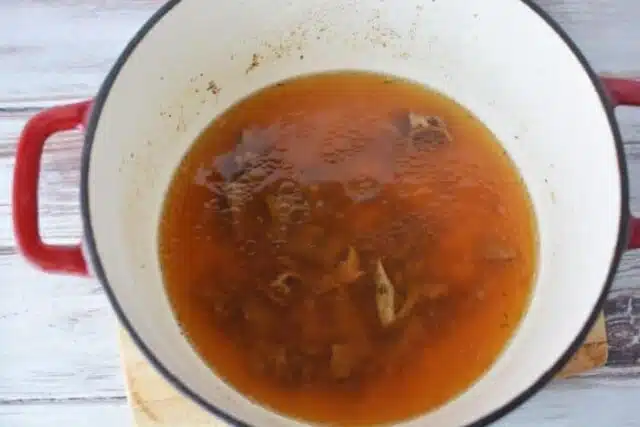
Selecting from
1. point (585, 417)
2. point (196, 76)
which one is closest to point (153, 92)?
point (196, 76)

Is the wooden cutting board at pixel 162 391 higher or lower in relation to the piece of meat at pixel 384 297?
lower

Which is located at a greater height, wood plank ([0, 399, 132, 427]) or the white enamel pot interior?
the white enamel pot interior

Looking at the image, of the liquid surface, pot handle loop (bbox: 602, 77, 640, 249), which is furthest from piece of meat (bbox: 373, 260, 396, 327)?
pot handle loop (bbox: 602, 77, 640, 249)

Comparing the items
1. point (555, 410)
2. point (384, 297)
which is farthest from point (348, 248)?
point (555, 410)

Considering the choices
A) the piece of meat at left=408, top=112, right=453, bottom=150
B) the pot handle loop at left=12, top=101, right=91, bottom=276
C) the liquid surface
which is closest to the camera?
the pot handle loop at left=12, top=101, right=91, bottom=276

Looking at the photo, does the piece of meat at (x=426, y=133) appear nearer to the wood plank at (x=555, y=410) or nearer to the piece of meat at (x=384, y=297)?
the piece of meat at (x=384, y=297)

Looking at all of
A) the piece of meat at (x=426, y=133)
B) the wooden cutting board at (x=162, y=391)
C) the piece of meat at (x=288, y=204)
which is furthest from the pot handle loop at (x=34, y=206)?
the piece of meat at (x=426, y=133)

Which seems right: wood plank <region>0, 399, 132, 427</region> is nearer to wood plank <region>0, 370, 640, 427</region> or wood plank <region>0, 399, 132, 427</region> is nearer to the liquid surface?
wood plank <region>0, 370, 640, 427</region>
